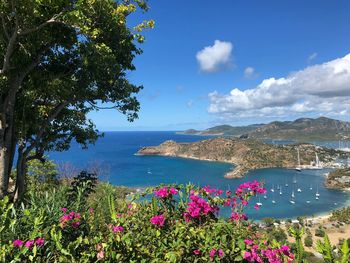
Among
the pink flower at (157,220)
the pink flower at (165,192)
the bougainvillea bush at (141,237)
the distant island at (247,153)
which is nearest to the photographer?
the bougainvillea bush at (141,237)

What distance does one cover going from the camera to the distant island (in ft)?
480

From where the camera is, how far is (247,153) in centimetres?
15325

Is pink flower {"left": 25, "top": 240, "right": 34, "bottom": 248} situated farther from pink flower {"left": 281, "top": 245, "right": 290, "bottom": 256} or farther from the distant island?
the distant island

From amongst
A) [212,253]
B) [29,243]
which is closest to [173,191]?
[212,253]

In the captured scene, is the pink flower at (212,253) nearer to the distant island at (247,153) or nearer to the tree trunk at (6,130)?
the tree trunk at (6,130)

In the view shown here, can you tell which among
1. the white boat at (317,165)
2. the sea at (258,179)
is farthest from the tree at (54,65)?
the white boat at (317,165)

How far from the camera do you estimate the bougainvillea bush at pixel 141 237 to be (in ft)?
10.0

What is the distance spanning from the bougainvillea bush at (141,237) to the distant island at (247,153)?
12400cm

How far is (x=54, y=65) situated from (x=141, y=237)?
7.39 meters

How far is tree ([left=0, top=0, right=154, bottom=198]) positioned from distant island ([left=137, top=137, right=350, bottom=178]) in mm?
119083

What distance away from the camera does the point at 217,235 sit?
3543mm

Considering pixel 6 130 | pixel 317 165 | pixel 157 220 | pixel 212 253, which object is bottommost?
pixel 317 165

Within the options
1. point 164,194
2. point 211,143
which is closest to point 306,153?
A: point 211,143

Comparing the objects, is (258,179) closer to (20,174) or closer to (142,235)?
(20,174)
